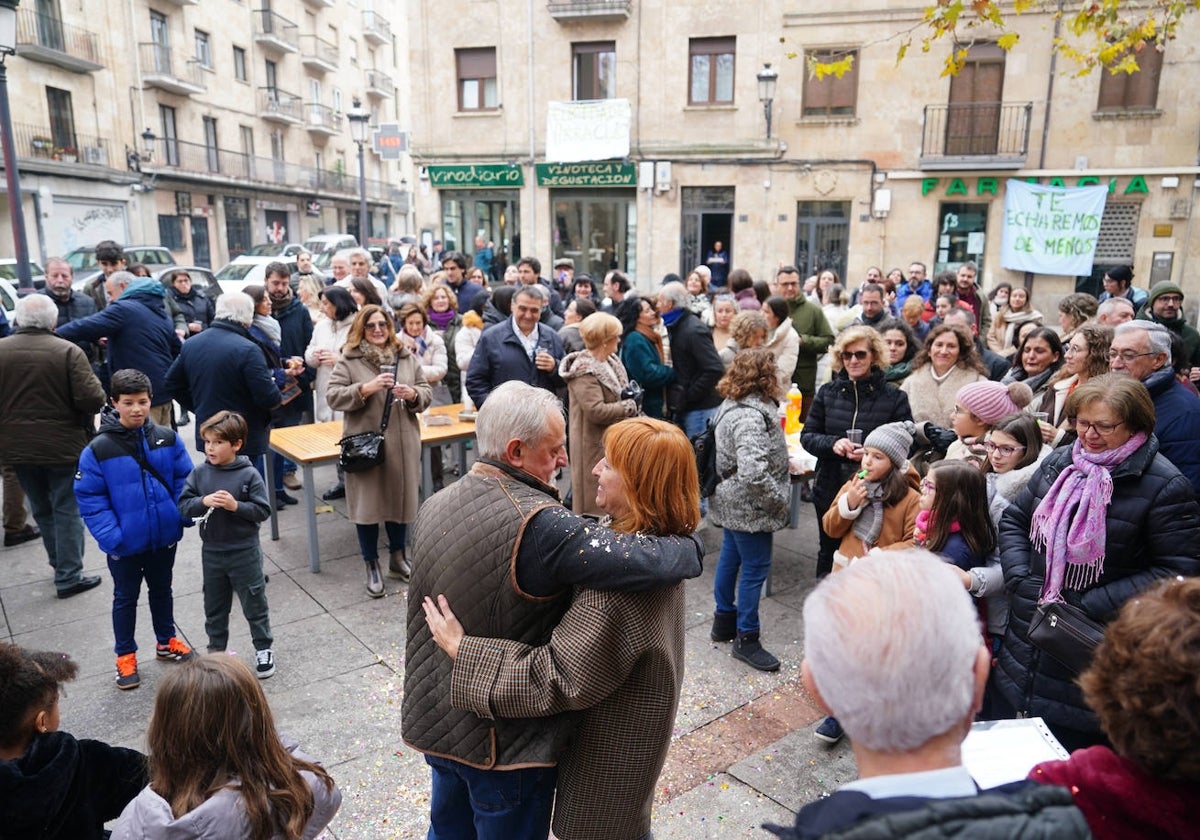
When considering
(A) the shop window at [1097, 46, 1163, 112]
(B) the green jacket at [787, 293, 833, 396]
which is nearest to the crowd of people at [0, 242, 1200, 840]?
(B) the green jacket at [787, 293, 833, 396]

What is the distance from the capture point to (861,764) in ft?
4.09

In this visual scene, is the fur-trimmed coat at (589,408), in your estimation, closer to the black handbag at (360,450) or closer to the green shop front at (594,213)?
the black handbag at (360,450)

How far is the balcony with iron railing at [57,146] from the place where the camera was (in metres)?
22.9

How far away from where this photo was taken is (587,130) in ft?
62.5

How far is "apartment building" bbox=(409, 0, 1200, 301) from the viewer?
16688mm

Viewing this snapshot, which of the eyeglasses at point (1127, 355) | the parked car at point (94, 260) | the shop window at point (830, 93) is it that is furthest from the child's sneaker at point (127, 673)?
the shop window at point (830, 93)

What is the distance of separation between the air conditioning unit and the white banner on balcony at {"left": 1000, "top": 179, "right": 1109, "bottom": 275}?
86.2ft

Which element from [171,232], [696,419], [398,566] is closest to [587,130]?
[696,419]

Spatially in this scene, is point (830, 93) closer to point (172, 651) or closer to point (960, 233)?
point (960, 233)

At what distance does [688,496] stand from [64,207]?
28260 millimetres

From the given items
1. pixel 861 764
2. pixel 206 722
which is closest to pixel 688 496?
pixel 861 764

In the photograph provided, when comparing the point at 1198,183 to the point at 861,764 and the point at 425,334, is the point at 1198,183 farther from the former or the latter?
the point at 861,764

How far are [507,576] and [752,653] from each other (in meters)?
2.71

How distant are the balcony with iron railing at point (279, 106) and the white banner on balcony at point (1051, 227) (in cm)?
2890
